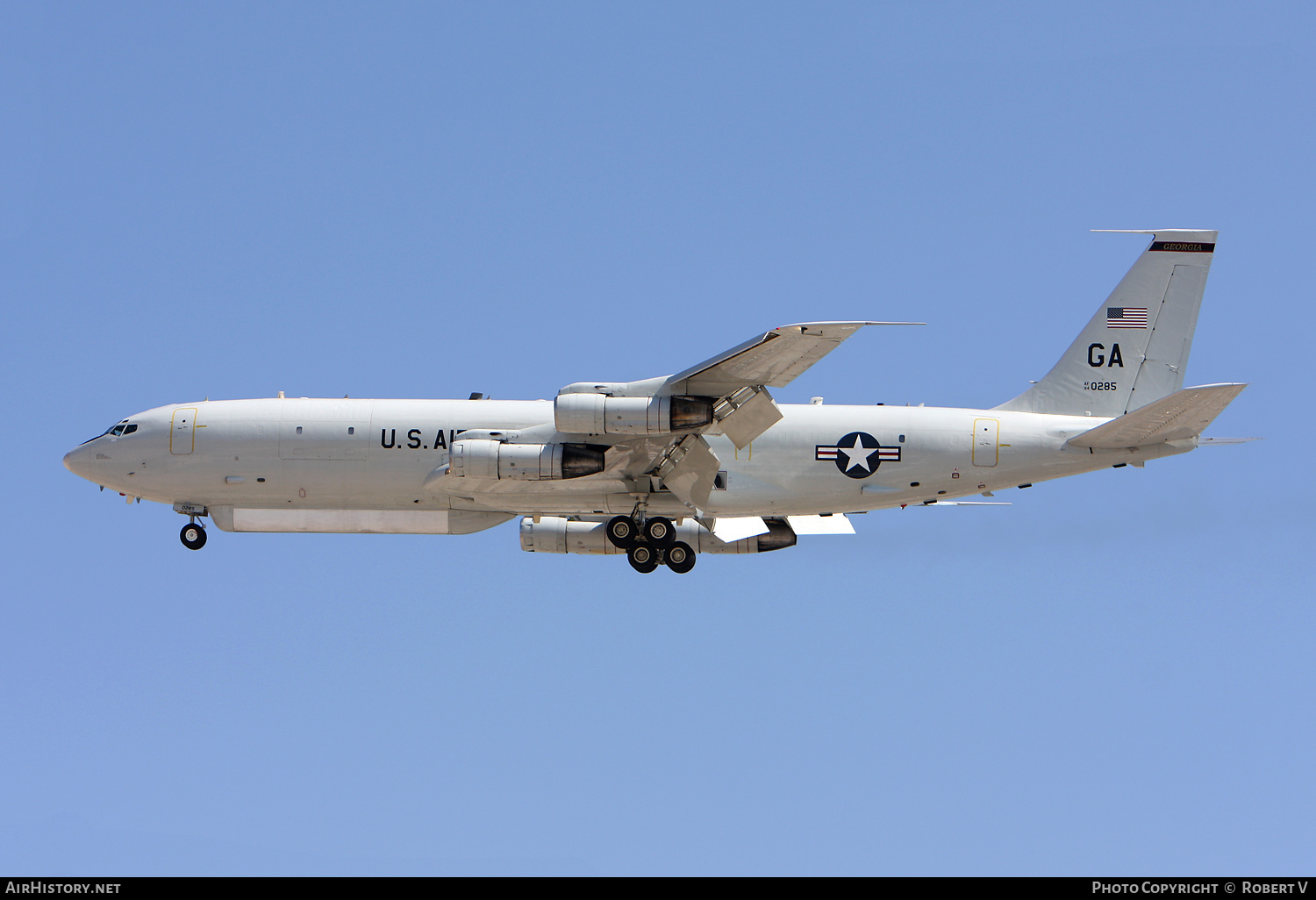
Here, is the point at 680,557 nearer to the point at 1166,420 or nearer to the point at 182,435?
the point at 1166,420

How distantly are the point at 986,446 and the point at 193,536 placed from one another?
1814 cm

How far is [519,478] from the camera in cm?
3052

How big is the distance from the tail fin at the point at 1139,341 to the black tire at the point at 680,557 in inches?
308

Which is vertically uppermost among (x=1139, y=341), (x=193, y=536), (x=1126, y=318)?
(x=1126, y=318)

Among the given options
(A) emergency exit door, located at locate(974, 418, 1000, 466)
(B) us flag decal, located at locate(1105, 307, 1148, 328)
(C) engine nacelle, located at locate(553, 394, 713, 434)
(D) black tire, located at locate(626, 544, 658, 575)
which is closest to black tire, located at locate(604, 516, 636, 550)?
(D) black tire, located at locate(626, 544, 658, 575)

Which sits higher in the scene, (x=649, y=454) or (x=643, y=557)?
(x=649, y=454)

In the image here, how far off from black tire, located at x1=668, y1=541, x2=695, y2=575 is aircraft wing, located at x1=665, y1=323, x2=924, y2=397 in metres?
5.18

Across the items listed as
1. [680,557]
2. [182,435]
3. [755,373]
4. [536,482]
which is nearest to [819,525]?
[680,557]

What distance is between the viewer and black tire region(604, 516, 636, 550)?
33.0m

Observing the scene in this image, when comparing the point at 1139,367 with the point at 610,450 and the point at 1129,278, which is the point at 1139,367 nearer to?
the point at 1129,278

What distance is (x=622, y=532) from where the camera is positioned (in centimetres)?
3300

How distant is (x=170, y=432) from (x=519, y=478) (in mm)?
8826

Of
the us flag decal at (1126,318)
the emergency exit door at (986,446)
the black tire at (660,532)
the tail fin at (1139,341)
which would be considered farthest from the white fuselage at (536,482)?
the us flag decal at (1126,318)
